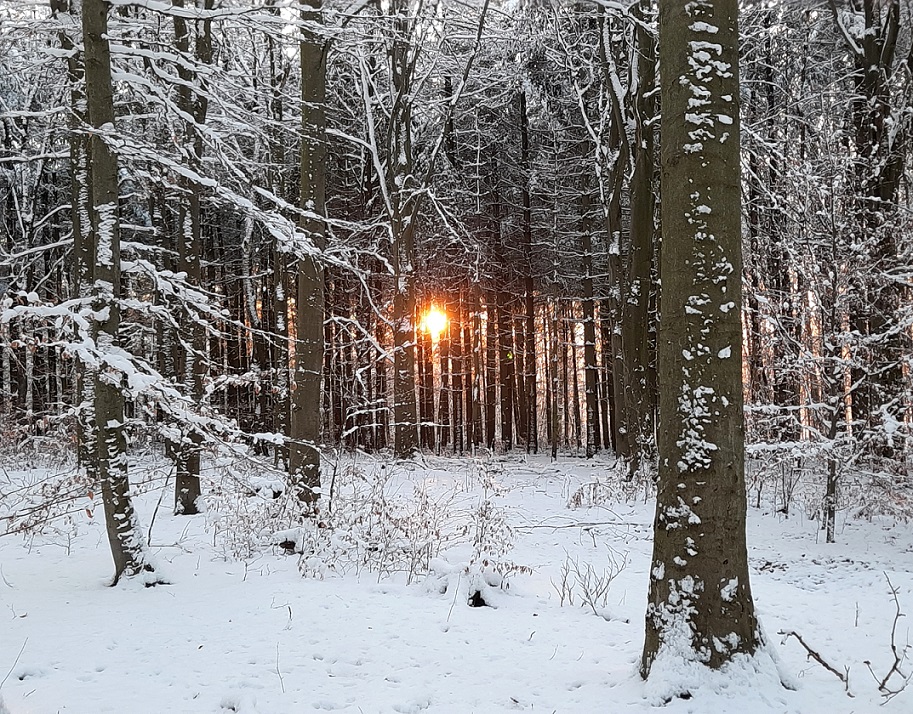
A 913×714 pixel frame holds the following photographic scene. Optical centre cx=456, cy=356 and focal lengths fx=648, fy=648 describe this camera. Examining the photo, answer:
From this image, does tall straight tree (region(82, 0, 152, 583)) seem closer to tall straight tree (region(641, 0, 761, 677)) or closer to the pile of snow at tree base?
the pile of snow at tree base

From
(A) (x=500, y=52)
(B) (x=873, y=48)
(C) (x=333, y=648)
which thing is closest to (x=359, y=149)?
(A) (x=500, y=52)

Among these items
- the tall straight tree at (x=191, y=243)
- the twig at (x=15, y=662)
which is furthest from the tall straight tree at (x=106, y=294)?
the tall straight tree at (x=191, y=243)

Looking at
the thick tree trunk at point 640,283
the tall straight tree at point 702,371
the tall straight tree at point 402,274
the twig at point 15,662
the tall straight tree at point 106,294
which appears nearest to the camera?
the tall straight tree at point 702,371

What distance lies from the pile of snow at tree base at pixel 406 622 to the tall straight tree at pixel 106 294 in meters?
0.46

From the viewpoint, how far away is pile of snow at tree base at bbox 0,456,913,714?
3.88 m

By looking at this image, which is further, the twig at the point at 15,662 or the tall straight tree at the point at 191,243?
the tall straight tree at the point at 191,243

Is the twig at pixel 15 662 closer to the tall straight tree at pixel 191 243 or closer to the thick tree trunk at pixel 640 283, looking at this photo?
the tall straight tree at pixel 191 243

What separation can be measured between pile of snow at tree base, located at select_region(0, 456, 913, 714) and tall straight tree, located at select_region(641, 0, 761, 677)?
0.28 metres

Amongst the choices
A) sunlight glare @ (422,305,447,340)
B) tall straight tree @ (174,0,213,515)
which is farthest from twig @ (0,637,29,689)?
sunlight glare @ (422,305,447,340)

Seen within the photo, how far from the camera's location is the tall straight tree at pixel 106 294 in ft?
20.3

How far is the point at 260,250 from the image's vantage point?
22.5m

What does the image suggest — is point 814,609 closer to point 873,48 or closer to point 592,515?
point 592,515

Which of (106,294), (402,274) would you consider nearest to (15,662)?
(106,294)

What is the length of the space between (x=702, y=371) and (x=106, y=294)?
5.35m
